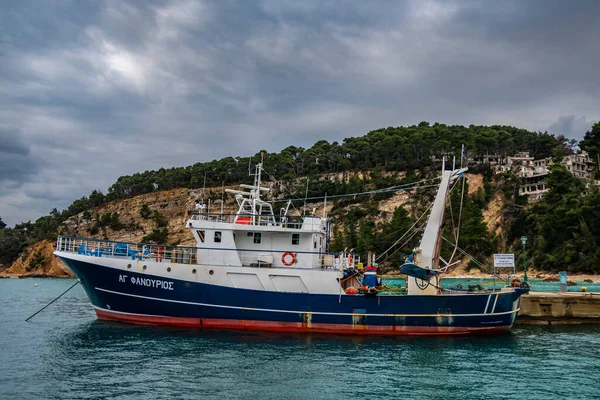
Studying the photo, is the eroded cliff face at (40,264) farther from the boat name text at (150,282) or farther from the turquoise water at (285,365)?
the boat name text at (150,282)

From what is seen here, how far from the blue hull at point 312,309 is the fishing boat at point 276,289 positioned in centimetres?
4

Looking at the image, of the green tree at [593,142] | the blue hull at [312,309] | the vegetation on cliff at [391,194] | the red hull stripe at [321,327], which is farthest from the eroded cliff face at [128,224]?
the red hull stripe at [321,327]

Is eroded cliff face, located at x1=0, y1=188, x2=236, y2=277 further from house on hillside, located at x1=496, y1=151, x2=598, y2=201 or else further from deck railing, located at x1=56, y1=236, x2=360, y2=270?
deck railing, located at x1=56, y1=236, x2=360, y2=270

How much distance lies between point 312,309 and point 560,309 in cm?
1352

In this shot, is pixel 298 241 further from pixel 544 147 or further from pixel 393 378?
pixel 544 147

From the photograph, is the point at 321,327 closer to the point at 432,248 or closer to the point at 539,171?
the point at 432,248

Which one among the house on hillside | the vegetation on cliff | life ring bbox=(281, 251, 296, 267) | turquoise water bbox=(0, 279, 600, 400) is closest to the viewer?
turquoise water bbox=(0, 279, 600, 400)

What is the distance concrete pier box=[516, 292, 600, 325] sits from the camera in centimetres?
2427

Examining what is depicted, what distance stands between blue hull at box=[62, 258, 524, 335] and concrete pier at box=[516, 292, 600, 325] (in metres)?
3.93

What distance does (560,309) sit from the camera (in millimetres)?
24453

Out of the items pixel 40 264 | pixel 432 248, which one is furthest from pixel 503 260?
pixel 40 264

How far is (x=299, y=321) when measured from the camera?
68.2 feet

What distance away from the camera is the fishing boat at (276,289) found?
2067 centimetres

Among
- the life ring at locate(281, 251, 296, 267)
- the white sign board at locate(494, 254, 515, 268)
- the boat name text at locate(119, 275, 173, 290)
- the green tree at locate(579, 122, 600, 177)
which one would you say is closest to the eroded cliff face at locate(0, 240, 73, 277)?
the boat name text at locate(119, 275, 173, 290)
